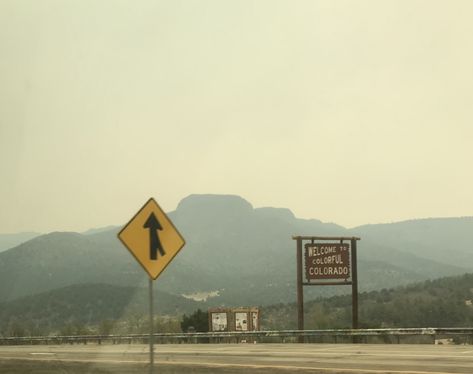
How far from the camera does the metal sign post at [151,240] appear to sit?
42.3ft

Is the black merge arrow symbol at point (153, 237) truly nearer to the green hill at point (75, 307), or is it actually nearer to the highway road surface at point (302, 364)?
the highway road surface at point (302, 364)

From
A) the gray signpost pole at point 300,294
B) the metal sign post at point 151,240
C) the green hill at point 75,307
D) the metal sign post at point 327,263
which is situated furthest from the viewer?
Result: the green hill at point 75,307

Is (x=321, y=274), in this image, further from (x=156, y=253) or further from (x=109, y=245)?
(x=109, y=245)

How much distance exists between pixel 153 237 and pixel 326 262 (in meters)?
26.7

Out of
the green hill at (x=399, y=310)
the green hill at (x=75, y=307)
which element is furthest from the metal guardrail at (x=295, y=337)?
the green hill at (x=75, y=307)

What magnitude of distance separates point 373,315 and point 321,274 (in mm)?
21261

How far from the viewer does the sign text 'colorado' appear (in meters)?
38.8

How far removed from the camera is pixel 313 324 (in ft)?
154

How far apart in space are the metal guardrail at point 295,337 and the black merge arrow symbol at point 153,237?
1994 centimetres

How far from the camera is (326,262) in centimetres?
3888

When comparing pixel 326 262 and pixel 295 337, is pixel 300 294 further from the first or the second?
pixel 295 337

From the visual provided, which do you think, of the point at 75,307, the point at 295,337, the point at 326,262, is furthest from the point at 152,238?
the point at 75,307

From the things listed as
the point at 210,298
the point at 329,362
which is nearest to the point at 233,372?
the point at 329,362

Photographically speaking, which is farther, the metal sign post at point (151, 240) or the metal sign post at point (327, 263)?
the metal sign post at point (327, 263)
